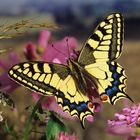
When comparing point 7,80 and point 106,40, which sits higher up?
point 106,40

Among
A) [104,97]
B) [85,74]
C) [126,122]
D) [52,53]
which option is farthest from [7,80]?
[126,122]

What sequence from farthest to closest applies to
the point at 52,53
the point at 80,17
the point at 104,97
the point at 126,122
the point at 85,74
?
the point at 80,17, the point at 52,53, the point at 85,74, the point at 104,97, the point at 126,122

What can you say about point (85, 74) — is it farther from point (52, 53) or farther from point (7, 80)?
point (7, 80)

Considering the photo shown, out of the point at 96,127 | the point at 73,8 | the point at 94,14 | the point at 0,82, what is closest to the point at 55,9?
the point at 73,8

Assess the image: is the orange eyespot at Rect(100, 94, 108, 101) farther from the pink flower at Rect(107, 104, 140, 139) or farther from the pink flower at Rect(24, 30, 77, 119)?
the pink flower at Rect(24, 30, 77, 119)

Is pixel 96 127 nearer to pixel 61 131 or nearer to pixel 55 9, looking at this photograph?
pixel 61 131

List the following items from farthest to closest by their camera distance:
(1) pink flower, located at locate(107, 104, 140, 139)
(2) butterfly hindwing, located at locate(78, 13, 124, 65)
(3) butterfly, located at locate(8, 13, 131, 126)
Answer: (2) butterfly hindwing, located at locate(78, 13, 124, 65)
(3) butterfly, located at locate(8, 13, 131, 126)
(1) pink flower, located at locate(107, 104, 140, 139)

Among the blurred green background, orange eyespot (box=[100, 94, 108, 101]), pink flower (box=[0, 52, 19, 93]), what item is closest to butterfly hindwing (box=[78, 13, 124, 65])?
orange eyespot (box=[100, 94, 108, 101])
